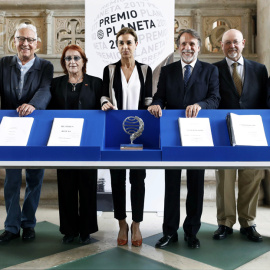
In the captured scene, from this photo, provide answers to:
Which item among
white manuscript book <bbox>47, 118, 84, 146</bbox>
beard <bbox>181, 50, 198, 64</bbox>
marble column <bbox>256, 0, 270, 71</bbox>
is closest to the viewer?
white manuscript book <bbox>47, 118, 84, 146</bbox>

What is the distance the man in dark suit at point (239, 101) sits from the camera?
2.69 m

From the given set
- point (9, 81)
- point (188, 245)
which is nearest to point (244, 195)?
point (188, 245)

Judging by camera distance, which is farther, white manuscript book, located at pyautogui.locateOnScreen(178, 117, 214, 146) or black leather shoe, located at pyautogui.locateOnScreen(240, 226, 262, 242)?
black leather shoe, located at pyautogui.locateOnScreen(240, 226, 262, 242)

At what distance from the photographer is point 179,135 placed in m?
1.97

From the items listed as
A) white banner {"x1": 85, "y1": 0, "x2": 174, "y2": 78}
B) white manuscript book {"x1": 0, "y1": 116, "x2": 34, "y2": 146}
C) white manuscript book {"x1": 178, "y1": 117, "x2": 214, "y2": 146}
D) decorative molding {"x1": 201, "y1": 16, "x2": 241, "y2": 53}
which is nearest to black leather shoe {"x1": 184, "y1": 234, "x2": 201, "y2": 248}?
white manuscript book {"x1": 178, "y1": 117, "x2": 214, "y2": 146}

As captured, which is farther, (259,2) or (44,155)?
(259,2)

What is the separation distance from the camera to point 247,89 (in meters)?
2.67

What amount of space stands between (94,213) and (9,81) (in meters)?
1.26

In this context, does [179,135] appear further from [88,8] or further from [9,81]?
[88,8]

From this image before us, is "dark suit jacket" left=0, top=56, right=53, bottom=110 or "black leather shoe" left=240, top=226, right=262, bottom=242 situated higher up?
"dark suit jacket" left=0, top=56, right=53, bottom=110

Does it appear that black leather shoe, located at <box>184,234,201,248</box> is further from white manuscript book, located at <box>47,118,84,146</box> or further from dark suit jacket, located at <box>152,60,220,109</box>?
white manuscript book, located at <box>47,118,84,146</box>

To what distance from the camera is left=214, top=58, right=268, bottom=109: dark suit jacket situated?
8.77 feet

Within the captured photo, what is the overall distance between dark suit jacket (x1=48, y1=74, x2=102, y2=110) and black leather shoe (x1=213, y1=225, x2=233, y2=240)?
58.3 inches

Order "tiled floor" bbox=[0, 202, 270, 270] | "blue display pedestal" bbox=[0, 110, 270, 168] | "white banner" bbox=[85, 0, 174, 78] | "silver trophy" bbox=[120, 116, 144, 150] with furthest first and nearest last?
"white banner" bbox=[85, 0, 174, 78] → "tiled floor" bbox=[0, 202, 270, 270] → "silver trophy" bbox=[120, 116, 144, 150] → "blue display pedestal" bbox=[0, 110, 270, 168]
